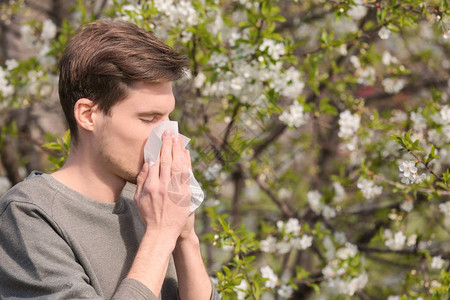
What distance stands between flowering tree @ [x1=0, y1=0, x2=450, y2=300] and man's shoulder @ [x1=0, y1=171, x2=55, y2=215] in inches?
33.9

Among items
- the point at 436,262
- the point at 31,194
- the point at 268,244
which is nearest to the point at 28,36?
the point at 268,244

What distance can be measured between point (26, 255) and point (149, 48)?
74cm

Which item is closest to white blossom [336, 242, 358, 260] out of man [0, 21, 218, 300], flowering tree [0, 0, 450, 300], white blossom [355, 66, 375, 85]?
flowering tree [0, 0, 450, 300]

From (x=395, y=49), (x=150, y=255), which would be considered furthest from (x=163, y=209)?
(x=395, y=49)

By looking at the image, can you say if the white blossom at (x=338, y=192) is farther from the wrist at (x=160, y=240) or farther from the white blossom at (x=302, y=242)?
the wrist at (x=160, y=240)

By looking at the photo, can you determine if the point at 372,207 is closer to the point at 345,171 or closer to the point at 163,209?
the point at 345,171

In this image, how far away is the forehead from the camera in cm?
175

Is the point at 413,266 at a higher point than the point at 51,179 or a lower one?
lower

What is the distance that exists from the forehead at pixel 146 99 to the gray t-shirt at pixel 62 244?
32 cm

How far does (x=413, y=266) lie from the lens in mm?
3295

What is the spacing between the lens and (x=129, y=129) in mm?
1745

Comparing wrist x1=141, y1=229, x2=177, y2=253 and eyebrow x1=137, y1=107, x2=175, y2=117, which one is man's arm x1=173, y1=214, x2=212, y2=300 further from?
eyebrow x1=137, y1=107, x2=175, y2=117

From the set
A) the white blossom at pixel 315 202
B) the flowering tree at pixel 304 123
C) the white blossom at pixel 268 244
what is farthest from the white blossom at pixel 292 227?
the white blossom at pixel 315 202

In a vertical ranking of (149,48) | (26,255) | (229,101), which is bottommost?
(229,101)
